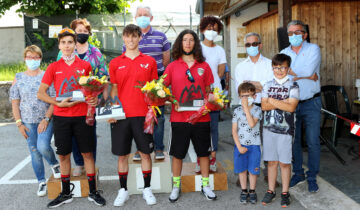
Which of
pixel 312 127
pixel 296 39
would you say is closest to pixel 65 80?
pixel 296 39

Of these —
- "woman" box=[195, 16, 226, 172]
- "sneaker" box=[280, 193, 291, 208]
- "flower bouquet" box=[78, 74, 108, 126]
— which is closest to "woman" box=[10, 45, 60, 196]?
"flower bouquet" box=[78, 74, 108, 126]

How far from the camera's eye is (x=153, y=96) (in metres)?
3.74

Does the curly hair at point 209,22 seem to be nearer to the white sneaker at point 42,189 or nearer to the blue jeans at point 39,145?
the blue jeans at point 39,145

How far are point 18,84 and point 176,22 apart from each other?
10517mm

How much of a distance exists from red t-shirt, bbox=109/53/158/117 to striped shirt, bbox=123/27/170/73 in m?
0.86

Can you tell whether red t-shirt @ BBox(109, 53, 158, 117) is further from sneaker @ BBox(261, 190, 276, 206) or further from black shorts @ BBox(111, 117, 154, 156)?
sneaker @ BBox(261, 190, 276, 206)

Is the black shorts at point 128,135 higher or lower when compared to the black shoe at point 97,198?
higher

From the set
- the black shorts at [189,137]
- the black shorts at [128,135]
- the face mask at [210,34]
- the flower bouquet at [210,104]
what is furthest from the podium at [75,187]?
the face mask at [210,34]

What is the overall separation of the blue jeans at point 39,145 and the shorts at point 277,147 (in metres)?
2.57

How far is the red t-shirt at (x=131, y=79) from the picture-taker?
3951 millimetres

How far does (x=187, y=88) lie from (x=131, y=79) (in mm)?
635

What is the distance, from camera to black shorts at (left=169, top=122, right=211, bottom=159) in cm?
404

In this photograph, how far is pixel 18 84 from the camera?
4.34 meters

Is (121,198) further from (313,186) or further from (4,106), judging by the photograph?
(4,106)
